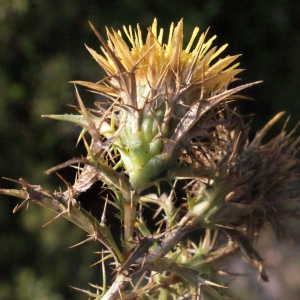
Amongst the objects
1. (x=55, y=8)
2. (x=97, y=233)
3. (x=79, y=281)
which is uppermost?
(x=55, y=8)

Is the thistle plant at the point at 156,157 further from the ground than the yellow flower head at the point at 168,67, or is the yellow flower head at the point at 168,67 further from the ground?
the yellow flower head at the point at 168,67

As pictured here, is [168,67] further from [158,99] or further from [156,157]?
[156,157]

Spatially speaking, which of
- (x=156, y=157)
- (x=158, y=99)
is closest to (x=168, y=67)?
(x=158, y=99)

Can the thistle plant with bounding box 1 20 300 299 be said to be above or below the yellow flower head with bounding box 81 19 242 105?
below

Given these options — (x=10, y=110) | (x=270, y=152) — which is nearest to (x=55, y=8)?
(x=10, y=110)

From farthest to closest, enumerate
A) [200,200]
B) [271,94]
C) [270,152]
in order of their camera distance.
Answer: [271,94], [270,152], [200,200]

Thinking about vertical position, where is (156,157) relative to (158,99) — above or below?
below

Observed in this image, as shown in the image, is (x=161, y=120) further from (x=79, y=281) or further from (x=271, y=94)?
(x=271, y=94)

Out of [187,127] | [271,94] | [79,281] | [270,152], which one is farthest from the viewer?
[271,94]

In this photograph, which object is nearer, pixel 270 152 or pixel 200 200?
pixel 200 200

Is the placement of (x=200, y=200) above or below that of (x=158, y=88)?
below

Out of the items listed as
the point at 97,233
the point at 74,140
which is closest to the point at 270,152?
the point at 97,233
